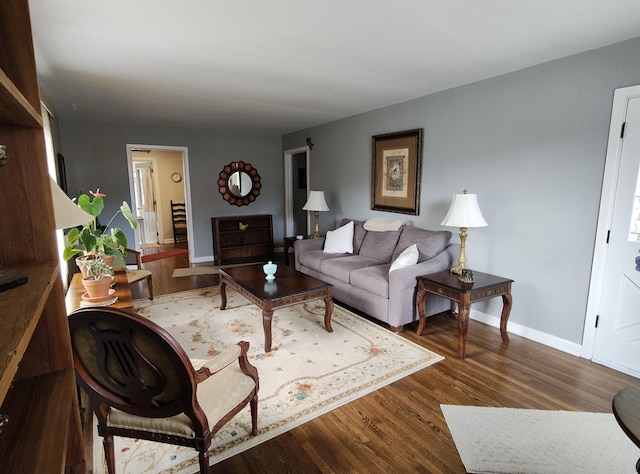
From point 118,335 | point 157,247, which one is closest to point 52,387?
point 118,335

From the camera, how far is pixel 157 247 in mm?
7988

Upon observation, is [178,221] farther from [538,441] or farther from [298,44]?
[538,441]

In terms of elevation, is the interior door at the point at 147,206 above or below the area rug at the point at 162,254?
above

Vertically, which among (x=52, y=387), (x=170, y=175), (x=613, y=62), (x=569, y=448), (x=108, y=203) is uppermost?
(x=613, y=62)

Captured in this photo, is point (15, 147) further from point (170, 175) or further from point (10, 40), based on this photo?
point (170, 175)

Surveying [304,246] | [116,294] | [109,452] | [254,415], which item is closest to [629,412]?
[254,415]

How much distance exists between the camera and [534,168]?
9.84ft

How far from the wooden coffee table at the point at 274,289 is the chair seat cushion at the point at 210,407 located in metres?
1.03

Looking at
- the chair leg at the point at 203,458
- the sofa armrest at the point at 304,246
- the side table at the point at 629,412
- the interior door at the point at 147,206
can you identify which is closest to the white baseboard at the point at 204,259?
the sofa armrest at the point at 304,246

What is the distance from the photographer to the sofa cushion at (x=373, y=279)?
3305 mm

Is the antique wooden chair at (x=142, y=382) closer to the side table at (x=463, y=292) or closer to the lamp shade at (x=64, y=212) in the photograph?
the lamp shade at (x=64, y=212)

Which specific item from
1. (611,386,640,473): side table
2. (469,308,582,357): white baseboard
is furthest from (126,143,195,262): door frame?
(611,386,640,473): side table

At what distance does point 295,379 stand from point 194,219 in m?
4.48

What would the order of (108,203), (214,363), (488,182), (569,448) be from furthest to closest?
(108,203)
(488,182)
(569,448)
(214,363)
